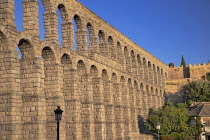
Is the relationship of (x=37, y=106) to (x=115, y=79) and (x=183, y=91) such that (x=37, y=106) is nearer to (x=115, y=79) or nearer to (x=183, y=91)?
(x=115, y=79)

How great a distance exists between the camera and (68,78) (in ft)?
109

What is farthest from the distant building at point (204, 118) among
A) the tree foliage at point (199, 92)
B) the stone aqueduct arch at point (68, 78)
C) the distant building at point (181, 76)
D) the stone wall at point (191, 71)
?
the stone wall at point (191, 71)

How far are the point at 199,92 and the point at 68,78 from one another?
152 feet

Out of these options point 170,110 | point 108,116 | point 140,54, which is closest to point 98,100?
point 108,116

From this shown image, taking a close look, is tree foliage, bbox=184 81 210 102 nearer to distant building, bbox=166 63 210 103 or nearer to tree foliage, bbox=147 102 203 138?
distant building, bbox=166 63 210 103

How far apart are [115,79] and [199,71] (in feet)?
175

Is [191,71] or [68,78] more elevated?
[191,71]

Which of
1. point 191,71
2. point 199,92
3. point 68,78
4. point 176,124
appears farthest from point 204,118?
point 191,71

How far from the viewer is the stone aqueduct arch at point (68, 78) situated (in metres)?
23.6

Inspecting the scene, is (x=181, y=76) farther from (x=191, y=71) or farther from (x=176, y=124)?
(x=176, y=124)

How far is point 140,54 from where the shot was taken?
2393 inches

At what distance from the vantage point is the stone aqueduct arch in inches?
929

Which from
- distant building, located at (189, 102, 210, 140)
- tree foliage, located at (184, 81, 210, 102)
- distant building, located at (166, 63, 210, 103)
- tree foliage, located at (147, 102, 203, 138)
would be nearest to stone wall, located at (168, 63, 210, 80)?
distant building, located at (166, 63, 210, 103)

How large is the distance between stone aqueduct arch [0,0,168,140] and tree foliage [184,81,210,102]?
19832 mm
